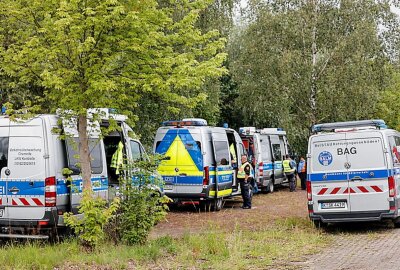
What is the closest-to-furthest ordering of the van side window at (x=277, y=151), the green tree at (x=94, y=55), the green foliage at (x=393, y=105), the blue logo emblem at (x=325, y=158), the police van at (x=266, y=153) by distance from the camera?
the green tree at (x=94, y=55) → the blue logo emblem at (x=325, y=158) → the police van at (x=266, y=153) → the van side window at (x=277, y=151) → the green foliage at (x=393, y=105)

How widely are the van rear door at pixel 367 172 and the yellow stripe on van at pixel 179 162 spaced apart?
531 cm

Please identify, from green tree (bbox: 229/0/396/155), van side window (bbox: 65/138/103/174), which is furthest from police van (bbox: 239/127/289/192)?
van side window (bbox: 65/138/103/174)

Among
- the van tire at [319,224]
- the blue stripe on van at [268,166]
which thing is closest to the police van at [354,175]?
the van tire at [319,224]

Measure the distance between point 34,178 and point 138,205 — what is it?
216cm

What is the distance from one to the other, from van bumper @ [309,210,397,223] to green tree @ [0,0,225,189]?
4281 millimetres

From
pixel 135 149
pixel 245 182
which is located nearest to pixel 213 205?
pixel 245 182

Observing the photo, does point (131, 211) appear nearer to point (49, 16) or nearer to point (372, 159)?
point (49, 16)

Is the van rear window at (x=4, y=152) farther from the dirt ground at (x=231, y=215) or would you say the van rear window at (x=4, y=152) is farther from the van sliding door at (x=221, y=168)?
the van sliding door at (x=221, y=168)

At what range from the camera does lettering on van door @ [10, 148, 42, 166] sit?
1073 centimetres

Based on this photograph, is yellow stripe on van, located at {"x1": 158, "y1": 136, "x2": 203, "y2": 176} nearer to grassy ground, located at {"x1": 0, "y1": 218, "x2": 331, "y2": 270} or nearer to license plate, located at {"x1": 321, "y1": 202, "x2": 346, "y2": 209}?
license plate, located at {"x1": 321, "y1": 202, "x2": 346, "y2": 209}

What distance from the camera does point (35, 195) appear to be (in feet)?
35.0

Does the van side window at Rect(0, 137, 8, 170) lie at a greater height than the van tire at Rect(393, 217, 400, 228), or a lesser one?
greater

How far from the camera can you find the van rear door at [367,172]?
12500 millimetres

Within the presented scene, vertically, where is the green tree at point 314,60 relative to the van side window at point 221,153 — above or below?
above
